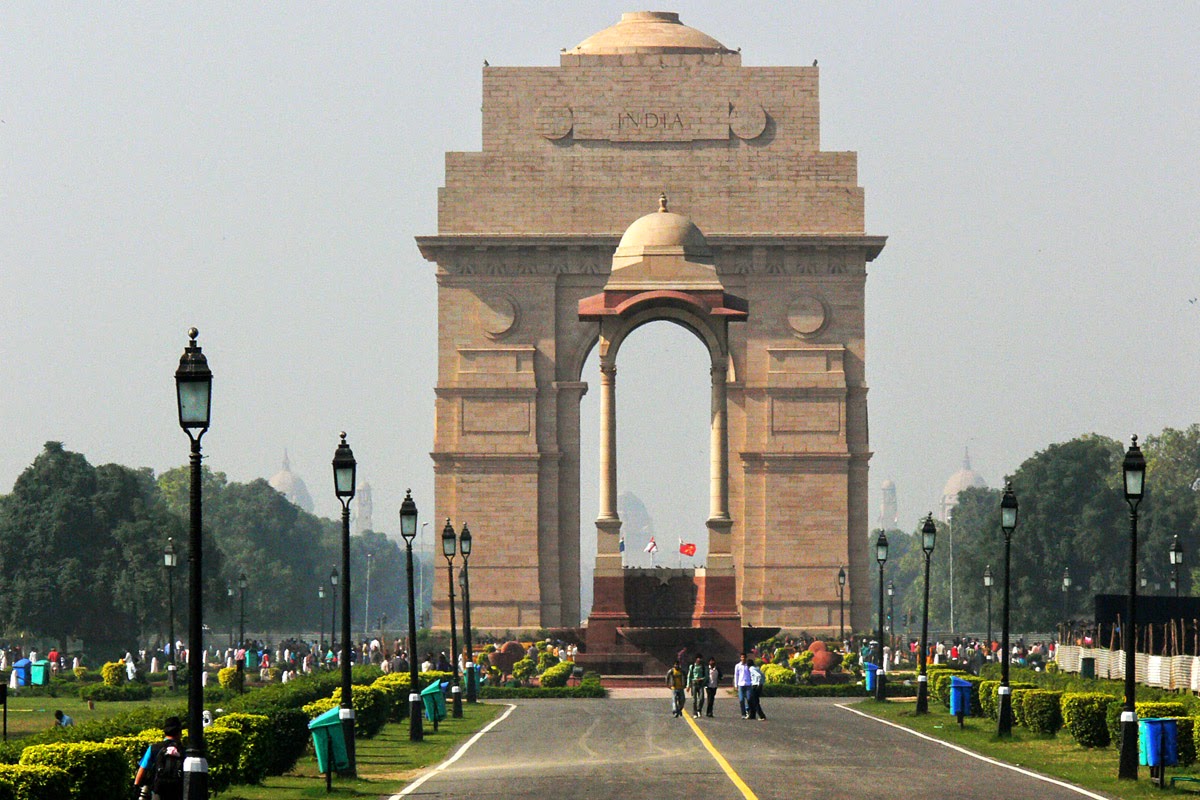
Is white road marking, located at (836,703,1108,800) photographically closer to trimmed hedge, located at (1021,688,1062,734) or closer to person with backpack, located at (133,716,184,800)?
trimmed hedge, located at (1021,688,1062,734)

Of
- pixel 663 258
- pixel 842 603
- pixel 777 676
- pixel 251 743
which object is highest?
pixel 663 258

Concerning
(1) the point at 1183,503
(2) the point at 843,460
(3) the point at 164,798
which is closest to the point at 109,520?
(2) the point at 843,460

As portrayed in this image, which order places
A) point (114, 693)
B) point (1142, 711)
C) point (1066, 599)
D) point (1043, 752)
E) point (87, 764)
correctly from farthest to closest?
1. point (1066, 599)
2. point (114, 693)
3. point (1043, 752)
4. point (1142, 711)
5. point (87, 764)

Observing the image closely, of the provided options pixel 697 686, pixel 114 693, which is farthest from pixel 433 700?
pixel 114 693

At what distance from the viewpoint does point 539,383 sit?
Answer: 283ft

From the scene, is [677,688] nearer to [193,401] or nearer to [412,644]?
[412,644]

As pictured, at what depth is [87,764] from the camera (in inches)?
952

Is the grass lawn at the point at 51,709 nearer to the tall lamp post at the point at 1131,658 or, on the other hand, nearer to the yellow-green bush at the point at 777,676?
the yellow-green bush at the point at 777,676

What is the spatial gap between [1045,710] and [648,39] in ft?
173

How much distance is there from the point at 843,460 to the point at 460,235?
16.3 metres

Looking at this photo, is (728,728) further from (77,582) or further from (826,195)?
(77,582)

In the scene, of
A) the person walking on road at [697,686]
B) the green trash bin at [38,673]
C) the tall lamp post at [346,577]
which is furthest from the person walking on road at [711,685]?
the green trash bin at [38,673]

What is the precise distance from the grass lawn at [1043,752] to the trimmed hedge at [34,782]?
13.2 meters

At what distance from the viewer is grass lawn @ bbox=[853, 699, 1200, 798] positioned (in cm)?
3101
